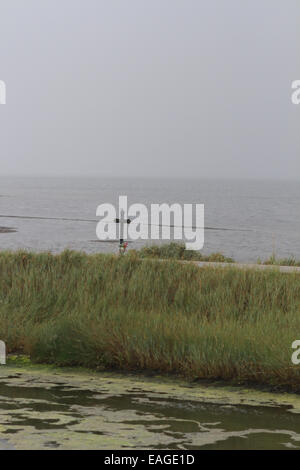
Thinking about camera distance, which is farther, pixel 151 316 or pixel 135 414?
pixel 151 316

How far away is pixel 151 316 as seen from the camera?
29.8 feet

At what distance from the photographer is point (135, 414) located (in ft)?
19.9

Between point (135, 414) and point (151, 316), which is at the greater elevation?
point (151, 316)

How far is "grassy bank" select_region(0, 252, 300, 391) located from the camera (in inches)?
308

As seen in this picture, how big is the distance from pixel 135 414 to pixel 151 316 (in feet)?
10.0

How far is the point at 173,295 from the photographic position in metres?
10.8

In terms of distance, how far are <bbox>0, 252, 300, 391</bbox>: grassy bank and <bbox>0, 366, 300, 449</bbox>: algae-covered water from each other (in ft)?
1.18

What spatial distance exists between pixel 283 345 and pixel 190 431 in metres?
2.55

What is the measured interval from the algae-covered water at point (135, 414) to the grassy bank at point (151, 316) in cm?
36

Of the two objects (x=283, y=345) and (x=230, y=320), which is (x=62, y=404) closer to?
(x=283, y=345)

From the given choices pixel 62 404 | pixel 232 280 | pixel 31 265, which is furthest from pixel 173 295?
pixel 62 404

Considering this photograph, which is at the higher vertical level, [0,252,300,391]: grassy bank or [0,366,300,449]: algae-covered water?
[0,252,300,391]: grassy bank

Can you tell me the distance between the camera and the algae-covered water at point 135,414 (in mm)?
5246

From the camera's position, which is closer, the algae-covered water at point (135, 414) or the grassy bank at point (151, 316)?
the algae-covered water at point (135, 414)
